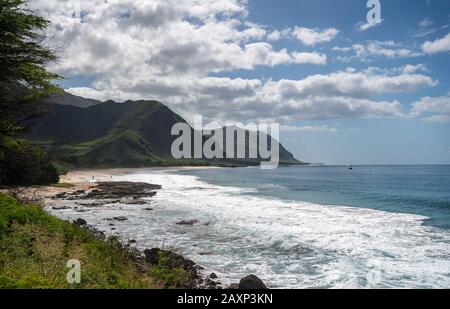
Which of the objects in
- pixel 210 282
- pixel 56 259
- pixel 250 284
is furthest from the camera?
pixel 210 282

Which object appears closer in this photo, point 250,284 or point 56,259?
point 56,259

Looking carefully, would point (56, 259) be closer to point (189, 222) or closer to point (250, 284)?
point (250, 284)

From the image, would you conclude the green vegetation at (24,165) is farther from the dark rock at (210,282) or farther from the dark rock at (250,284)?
the dark rock at (250,284)

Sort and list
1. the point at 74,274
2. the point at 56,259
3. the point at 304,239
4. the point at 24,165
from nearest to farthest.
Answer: the point at 74,274 → the point at 56,259 → the point at 304,239 → the point at 24,165

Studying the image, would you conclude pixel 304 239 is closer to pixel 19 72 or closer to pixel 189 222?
pixel 189 222

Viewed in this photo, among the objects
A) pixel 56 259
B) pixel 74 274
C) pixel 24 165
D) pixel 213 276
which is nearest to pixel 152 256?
pixel 213 276

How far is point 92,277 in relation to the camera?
44.3ft

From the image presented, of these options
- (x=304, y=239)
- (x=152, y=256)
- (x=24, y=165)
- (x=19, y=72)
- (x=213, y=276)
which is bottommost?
(x=304, y=239)

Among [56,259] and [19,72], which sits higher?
[19,72]

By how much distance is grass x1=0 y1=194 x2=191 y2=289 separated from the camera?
12.3 m

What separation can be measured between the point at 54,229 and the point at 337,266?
15.8m

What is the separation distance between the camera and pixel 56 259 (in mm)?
14477
